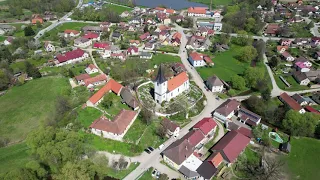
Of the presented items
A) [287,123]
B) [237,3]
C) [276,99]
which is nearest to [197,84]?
[276,99]

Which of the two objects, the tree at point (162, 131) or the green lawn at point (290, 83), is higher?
the tree at point (162, 131)

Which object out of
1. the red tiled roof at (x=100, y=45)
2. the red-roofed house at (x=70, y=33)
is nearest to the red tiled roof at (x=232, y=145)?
the red tiled roof at (x=100, y=45)

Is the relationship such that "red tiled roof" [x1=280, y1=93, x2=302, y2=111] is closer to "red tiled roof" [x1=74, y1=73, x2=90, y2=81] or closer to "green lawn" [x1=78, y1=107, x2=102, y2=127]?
"green lawn" [x1=78, y1=107, x2=102, y2=127]

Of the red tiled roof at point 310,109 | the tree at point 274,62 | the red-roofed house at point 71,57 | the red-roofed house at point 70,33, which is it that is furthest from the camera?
Answer: the red-roofed house at point 70,33

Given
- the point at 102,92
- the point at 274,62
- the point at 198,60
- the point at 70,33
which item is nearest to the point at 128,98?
the point at 102,92

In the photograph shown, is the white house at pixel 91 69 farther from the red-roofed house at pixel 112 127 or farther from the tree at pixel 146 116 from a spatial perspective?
the tree at pixel 146 116

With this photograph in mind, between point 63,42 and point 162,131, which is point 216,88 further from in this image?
point 63,42
